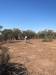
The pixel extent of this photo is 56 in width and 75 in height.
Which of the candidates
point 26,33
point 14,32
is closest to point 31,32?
point 26,33

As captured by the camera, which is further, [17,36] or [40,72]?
[17,36]

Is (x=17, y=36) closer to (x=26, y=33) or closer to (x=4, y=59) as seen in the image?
(x=26, y=33)

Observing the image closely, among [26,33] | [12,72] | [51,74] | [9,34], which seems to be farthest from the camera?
[26,33]

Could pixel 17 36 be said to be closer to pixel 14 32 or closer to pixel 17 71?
pixel 14 32

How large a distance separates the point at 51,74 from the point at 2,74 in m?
3.46

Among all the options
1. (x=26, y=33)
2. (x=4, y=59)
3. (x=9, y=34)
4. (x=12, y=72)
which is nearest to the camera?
(x=12, y=72)

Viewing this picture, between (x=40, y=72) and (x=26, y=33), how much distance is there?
58.4 metres

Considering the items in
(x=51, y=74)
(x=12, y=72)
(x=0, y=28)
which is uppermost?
(x=0, y=28)

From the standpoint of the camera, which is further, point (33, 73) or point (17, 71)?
point (33, 73)

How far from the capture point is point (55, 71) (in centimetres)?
1102

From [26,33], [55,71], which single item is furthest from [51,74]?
[26,33]

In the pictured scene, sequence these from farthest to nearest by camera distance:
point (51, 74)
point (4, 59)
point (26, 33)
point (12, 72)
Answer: point (26, 33) → point (4, 59) → point (51, 74) → point (12, 72)

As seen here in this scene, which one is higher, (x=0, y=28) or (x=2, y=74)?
(x=0, y=28)

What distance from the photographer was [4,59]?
591 inches
